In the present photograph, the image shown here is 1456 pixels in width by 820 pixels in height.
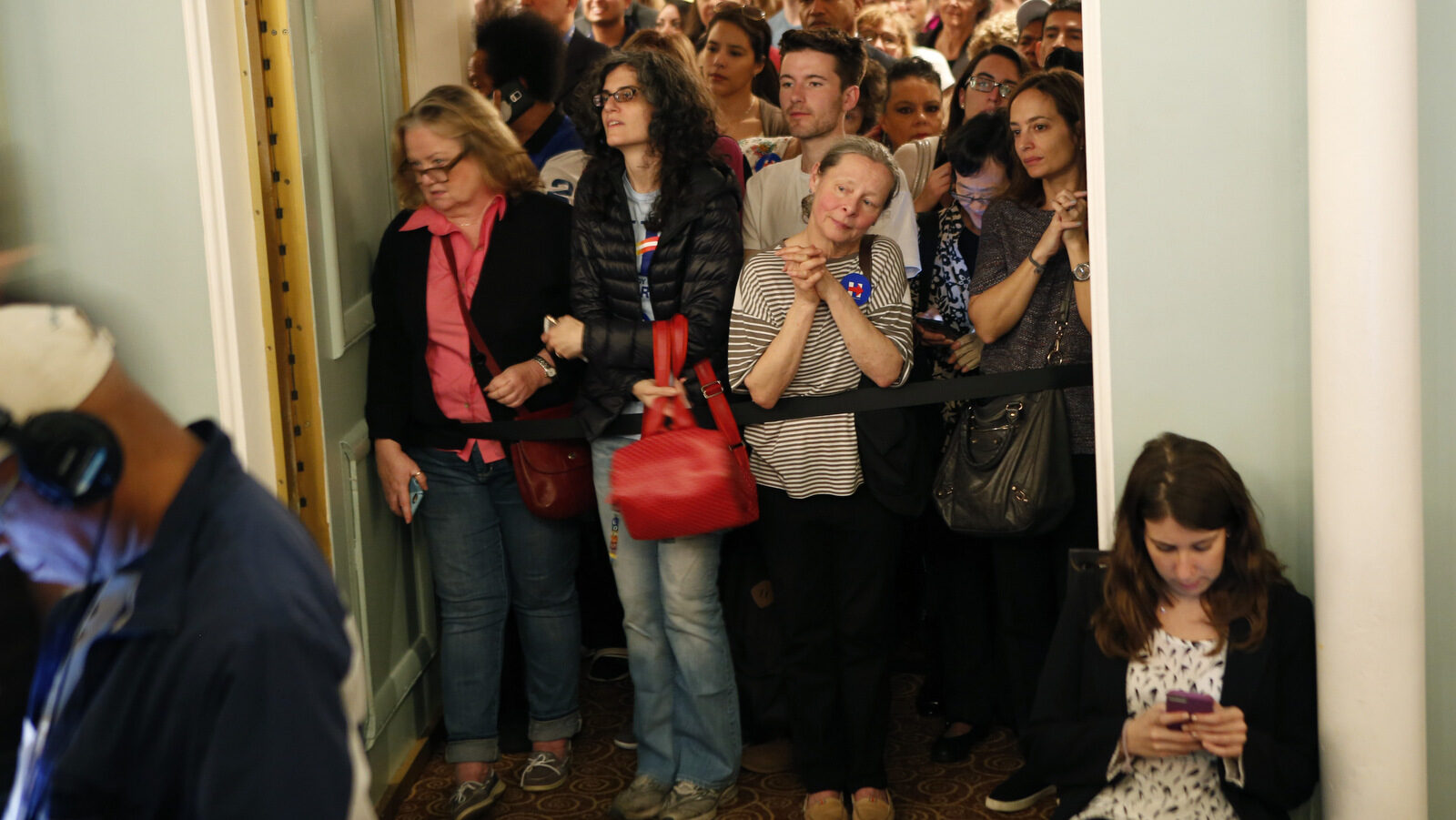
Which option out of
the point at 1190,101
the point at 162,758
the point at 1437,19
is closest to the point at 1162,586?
the point at 1190,101

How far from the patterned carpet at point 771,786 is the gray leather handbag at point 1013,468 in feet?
2.34

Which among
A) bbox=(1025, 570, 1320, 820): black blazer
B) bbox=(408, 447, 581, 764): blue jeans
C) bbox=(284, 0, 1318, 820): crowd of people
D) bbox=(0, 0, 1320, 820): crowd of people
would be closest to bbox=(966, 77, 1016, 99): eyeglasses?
bbox=(0, 0, 1320, 820): crowd of people

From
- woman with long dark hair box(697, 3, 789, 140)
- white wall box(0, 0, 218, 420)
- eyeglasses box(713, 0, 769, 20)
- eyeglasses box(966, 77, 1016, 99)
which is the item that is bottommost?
white wall box(0, 0, 218, 420)

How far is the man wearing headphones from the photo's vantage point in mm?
1064

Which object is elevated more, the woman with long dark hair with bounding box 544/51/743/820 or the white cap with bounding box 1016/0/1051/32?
the white cap with bounding box 1016/0/1051/32

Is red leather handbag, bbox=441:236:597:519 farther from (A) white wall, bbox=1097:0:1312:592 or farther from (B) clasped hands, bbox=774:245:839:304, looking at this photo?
(A) white wall, bbox=1097:0:1312:592

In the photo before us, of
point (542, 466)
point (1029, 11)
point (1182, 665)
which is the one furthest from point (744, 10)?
point (1182, 665)

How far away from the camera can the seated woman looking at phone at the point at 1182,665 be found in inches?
88.0

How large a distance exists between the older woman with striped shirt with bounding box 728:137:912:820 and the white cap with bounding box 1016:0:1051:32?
185cm

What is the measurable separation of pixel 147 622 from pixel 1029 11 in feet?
13.7

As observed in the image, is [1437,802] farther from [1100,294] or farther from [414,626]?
[414,626]

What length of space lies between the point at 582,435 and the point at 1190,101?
60.8 inches

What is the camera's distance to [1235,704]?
2256mm

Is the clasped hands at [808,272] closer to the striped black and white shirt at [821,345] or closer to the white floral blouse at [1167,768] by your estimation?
the striped black and white shirt at [821,345]
